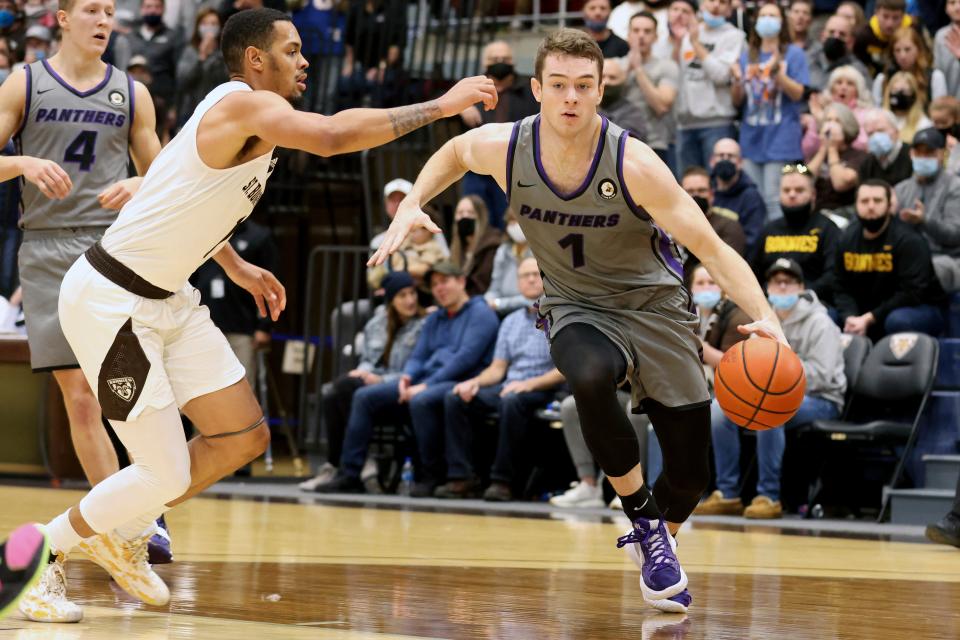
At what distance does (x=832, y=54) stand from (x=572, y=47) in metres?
7.47

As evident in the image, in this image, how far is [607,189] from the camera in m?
5.00

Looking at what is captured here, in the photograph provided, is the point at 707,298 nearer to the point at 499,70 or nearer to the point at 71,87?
the point at 499,70

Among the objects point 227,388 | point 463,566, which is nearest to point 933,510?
point 463,566

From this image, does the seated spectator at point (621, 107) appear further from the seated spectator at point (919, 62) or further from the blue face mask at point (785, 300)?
the blue face mask at point (785, 300)

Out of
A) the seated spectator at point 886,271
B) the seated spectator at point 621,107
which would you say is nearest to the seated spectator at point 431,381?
the seated spectator at point 621,107

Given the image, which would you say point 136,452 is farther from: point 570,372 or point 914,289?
point 914,289

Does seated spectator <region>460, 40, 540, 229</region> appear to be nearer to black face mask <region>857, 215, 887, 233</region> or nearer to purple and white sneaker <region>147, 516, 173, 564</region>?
black face mask <region>857, 215, 887, 233</region>

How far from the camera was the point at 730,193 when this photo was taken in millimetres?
11242

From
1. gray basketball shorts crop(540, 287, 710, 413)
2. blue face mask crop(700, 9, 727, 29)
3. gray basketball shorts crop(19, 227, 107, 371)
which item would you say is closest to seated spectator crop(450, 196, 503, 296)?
blue face mask crop(700, 9, 727, 29)

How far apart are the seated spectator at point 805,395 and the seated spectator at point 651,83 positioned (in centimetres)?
260

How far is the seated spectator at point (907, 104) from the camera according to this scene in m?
11.3

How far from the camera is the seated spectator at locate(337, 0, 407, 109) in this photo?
46.3 feet

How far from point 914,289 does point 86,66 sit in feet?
20.3

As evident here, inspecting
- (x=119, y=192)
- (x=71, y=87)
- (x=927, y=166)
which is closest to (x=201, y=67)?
(x=927, y=166)
